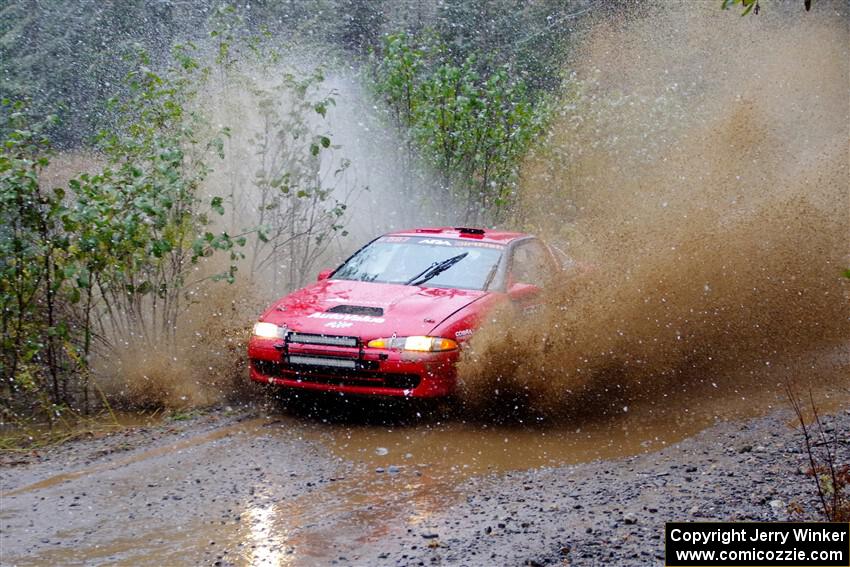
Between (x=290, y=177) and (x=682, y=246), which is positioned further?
(x=290, y=177)

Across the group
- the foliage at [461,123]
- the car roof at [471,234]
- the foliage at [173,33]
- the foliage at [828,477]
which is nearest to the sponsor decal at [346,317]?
the car roof at [471,234]

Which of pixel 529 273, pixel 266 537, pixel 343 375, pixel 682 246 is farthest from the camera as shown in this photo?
pixel 682 246

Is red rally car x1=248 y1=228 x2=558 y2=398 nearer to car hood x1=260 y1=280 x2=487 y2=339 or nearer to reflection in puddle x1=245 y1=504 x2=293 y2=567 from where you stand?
car hood x1=260 y1=280 x2=487 y2=339

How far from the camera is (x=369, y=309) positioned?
26.7 feet

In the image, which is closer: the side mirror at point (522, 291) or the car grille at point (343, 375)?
the car grille at point (343, 375)

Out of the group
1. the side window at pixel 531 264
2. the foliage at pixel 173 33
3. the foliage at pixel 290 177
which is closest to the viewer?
the side window at pixel 531 264

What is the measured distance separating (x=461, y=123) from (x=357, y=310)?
6.27m

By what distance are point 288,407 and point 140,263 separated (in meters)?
1.85

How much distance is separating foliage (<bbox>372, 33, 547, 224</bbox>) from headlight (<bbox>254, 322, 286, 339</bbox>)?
626cm

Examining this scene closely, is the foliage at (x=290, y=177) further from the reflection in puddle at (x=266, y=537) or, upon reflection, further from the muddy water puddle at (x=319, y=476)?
the reflection in puddle at (x=266, y=537)

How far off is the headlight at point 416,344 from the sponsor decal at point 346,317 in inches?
10.8

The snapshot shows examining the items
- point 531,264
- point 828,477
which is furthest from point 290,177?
point 828,477

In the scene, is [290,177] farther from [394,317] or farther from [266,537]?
[266,537]

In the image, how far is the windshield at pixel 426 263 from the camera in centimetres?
880
